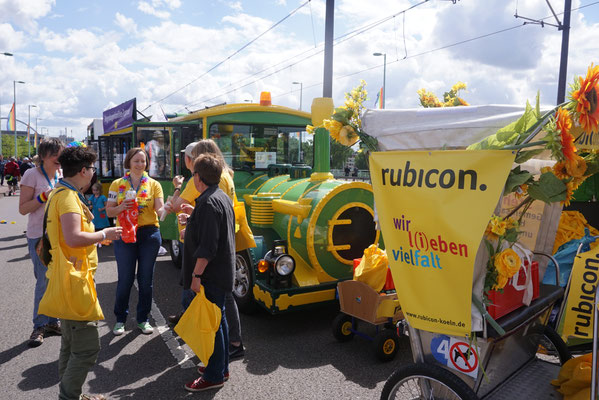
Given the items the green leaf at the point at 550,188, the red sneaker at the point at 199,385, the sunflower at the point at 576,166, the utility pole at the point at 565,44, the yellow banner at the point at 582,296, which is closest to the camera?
the sunflower at the point at 576,166

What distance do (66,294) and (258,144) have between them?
3788 millimetres

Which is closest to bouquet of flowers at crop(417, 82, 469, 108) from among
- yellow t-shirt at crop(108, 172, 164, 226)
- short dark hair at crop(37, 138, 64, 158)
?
yellow t-shirt at crop(108, 172, 164, 226)

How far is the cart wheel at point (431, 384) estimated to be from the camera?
2213mm

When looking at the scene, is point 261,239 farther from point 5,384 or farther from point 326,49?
point 326,49

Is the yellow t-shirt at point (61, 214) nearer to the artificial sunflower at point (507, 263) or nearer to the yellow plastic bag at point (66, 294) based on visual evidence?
the yellow plastic bag at point (66, 294)

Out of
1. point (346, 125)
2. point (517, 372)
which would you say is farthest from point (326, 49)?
point (517, 372)

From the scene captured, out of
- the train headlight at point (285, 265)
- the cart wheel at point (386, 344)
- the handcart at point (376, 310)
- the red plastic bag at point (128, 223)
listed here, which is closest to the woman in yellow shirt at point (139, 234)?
the red plastic bag at point (128, 223)

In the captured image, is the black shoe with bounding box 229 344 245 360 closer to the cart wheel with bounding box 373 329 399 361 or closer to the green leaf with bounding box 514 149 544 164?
the cart wheel with bounding box 373 329 399 361

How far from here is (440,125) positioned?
2.37 metres

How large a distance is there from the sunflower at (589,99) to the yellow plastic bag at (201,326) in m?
2.43

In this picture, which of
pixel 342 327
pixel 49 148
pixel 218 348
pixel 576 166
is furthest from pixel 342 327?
pixel 49 148

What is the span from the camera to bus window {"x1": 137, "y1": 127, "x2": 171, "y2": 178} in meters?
5.74

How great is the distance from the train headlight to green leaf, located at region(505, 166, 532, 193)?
7.66ft

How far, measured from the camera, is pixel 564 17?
10.5 metres
